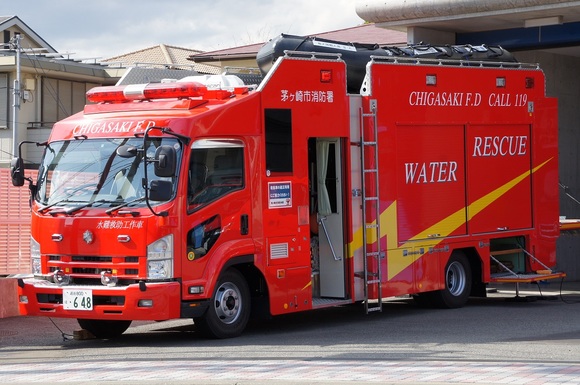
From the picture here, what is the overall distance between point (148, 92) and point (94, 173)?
1259 mm

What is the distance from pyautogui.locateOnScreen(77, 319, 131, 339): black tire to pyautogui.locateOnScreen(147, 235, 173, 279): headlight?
68.4 inches

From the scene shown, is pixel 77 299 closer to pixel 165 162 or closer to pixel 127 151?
pixel 127 151

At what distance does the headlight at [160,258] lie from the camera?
12.3m

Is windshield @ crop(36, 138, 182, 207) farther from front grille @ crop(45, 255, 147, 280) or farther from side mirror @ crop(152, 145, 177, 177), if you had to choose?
front grille @ crop(45, 255, 147, 280)

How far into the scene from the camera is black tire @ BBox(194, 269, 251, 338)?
12.8m

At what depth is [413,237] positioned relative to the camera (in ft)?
51.1

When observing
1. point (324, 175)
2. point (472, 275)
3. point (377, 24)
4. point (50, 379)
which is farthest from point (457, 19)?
point (50, 379)

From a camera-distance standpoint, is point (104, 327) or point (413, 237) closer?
point (104, 327)

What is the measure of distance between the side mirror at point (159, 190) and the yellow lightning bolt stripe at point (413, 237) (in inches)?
128

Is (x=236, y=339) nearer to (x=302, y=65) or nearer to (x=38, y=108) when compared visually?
(x=302, y=65)

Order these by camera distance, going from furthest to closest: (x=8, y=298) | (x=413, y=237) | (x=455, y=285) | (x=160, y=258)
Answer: (x=455, y=285)
(x=8, y=298)
(x=413, y=237)
(x=160, y=258)

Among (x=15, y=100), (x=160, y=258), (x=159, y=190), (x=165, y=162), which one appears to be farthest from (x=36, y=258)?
(x=15, y=100)

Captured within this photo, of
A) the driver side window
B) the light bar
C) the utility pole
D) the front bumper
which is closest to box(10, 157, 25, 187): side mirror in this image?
the light bar

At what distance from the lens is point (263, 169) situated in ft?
44.0
